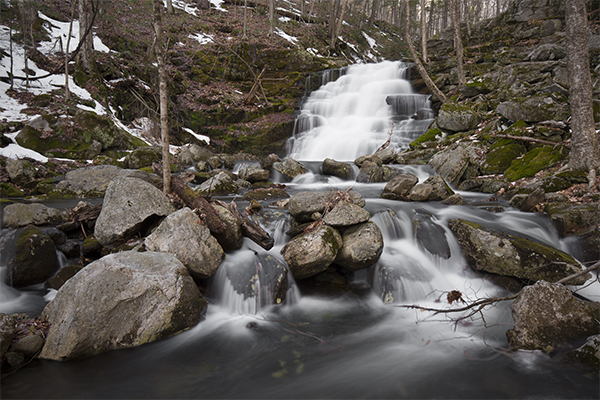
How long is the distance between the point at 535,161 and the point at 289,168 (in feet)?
26.5

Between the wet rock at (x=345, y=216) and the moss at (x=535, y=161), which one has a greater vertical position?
the moss at (x=535, y=161)

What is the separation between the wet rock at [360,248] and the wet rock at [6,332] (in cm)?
451

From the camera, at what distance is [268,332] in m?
4.32

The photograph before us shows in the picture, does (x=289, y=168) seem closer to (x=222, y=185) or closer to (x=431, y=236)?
(x=222, y=185)

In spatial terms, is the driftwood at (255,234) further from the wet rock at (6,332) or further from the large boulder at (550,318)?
the large boulder at (550,318)

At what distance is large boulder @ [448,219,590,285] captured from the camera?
4.64 m

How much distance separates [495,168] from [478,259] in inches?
224

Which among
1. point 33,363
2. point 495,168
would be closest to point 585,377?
point 33,363

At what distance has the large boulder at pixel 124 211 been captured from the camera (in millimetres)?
5145

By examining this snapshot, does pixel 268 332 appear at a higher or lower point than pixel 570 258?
lower

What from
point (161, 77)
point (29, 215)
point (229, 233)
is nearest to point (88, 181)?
point (29, 215)

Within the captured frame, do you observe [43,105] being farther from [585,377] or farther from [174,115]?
[585,377]

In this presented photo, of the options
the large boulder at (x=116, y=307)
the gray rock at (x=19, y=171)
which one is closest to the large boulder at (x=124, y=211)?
the large boulder at (x=116, y=307)

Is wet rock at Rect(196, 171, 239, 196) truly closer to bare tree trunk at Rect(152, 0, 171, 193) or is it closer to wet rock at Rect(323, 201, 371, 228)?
bare tree trunk at Rect(152, 0, 171, 193)
